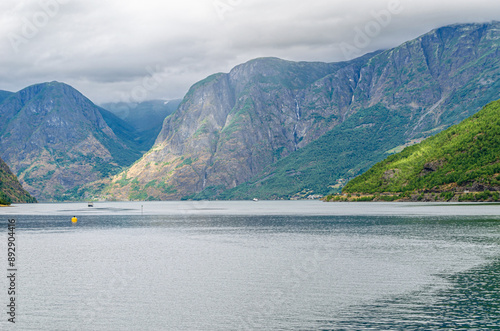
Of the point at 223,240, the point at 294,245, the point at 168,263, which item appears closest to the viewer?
the point at 168,263

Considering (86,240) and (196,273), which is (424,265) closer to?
(196,273)

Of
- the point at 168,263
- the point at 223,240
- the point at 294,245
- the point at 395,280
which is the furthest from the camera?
the point at 223,240

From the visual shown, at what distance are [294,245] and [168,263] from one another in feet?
113

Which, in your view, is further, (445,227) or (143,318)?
(445,227)

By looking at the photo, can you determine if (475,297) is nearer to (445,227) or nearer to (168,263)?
(168,263)

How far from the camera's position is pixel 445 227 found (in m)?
150

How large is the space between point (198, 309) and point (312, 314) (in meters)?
12.2

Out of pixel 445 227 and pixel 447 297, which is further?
pixel 445 227

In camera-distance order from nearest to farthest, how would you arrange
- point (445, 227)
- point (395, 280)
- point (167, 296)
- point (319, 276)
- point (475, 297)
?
point (475, 297) < point (167, 296) < point (395, 280) < point (319, 276) < point (445, 227)

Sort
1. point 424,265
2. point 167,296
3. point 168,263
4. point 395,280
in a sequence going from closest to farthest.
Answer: point 167,296
point 395,280
point 424,265
point 168,263

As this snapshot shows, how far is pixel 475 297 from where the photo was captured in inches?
2245

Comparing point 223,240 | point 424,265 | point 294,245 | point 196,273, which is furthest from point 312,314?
point 223,240

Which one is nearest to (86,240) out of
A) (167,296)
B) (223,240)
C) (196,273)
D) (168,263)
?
(223,240)

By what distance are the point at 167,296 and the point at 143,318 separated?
9791 millimetres
